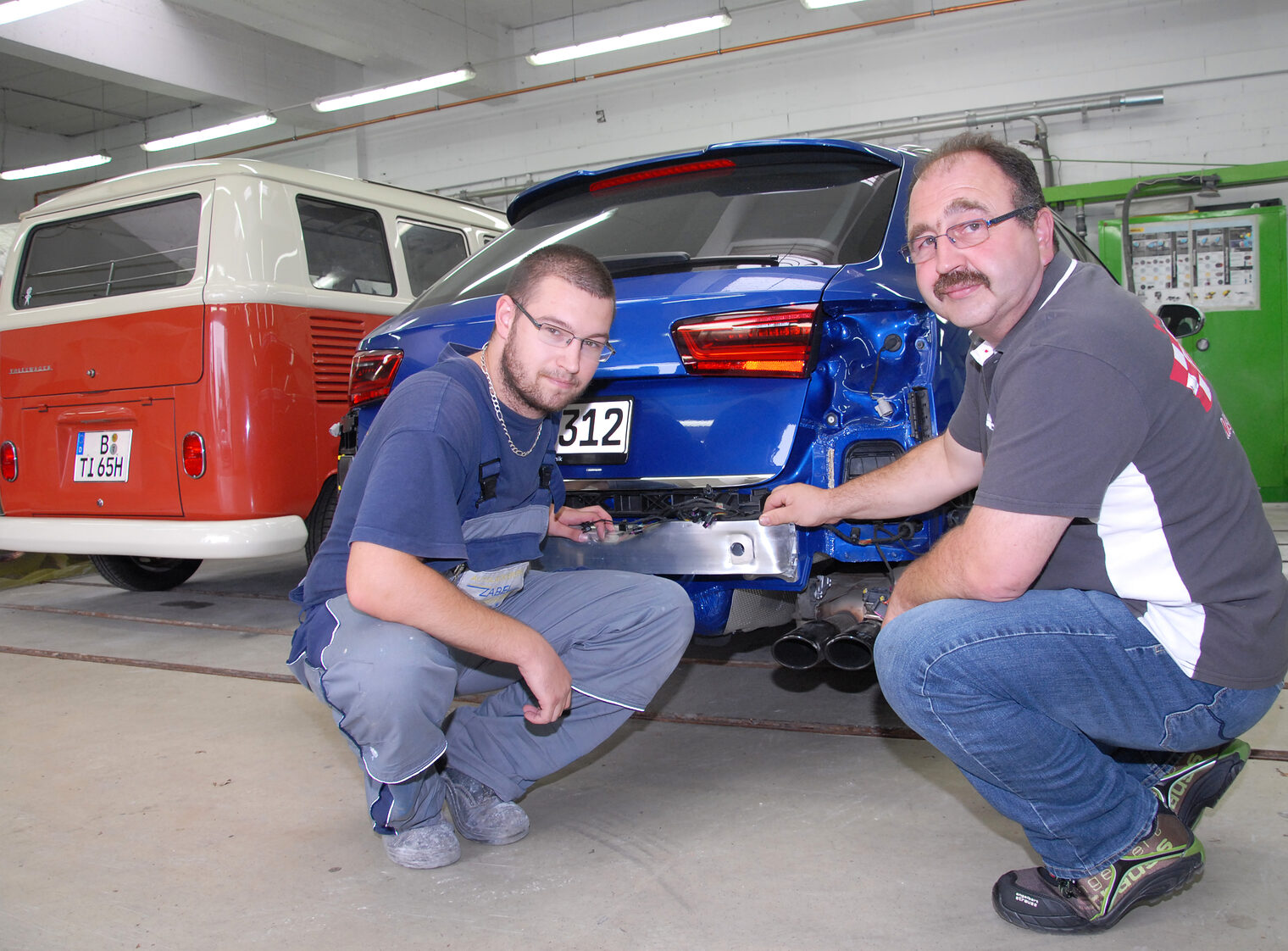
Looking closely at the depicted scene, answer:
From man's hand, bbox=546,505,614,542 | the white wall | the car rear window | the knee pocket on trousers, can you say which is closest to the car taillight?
the car rear window

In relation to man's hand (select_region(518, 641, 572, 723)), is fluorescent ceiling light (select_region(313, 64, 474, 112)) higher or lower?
higher

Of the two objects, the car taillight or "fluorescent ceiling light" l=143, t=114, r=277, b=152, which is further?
"fluorescent ceiling light" l=143, t=114, r=277, b=152

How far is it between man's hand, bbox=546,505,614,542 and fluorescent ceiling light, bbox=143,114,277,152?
12.2 meters

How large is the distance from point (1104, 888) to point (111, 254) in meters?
4.71

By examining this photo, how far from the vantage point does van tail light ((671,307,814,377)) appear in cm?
220

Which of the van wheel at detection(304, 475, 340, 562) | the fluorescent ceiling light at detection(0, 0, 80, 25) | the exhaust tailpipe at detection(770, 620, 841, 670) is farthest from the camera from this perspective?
the fluorescent ceiling light at detection(0, 0, 80, 25)

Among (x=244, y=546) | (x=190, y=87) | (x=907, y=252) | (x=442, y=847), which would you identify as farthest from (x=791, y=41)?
(x=442, y=847)

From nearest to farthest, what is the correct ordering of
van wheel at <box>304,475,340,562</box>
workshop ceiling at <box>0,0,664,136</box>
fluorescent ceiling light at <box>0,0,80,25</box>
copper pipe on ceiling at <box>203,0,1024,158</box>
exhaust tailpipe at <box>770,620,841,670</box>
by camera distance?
exhaust tailpipe at <box>770,620,841,670</box>, van wheel at <box>304,475,340,562</box>, fluorescent ceiling light at <box>0,0,80,25</box>, copper pipe on ceiling at <box>203,0,1024,158</box>, workshop ceiling at <box>0,0,664,136</box>

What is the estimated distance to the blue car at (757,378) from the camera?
2240 mm

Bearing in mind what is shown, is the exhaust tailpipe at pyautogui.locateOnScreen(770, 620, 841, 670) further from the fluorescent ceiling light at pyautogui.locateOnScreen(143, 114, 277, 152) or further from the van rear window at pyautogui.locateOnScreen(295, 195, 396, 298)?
the fluorescent ceiling light at pyautogui.locateOnScreen(143, 114, 277, 152)

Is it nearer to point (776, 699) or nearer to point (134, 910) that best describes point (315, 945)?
point (134, 910)

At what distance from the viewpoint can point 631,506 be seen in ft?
8.25

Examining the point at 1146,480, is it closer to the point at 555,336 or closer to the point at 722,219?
the point at 555,336

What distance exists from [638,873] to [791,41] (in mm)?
10709
